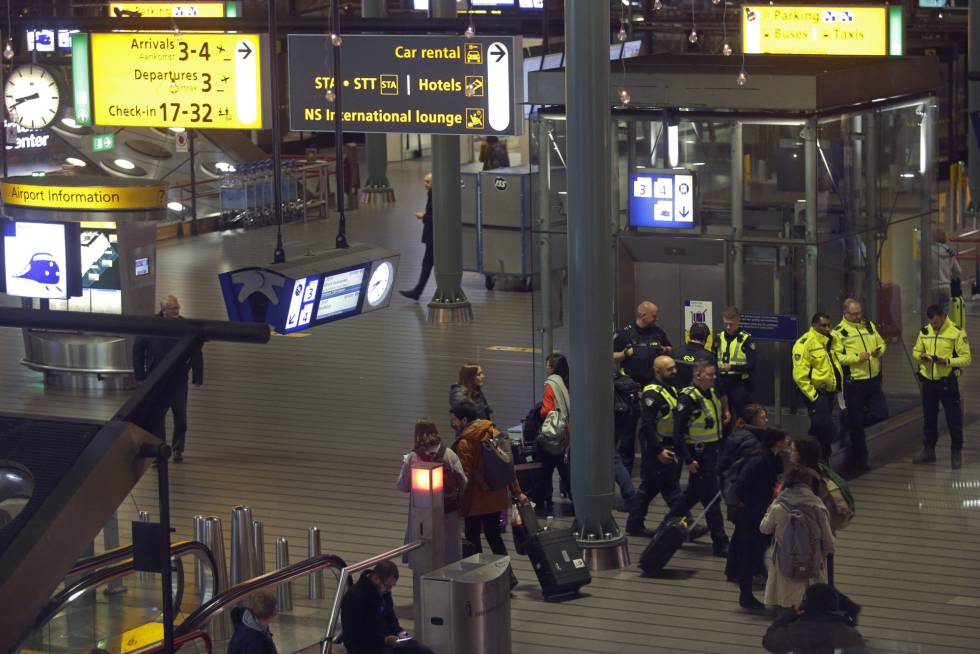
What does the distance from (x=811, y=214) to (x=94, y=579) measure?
683cm

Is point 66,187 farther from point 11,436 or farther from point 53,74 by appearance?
point 11,436

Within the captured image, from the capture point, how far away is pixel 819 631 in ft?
24.8

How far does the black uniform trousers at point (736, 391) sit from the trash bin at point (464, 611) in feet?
13.8

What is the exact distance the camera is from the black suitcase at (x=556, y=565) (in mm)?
10258

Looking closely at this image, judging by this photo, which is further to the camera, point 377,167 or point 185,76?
point 377,167

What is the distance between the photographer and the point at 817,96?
12.4 m

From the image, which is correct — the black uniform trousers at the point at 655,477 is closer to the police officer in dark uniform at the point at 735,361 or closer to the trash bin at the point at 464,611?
the police officer in dark uniform at the point at 735,361

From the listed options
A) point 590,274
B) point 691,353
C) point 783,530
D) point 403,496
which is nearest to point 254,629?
point 783,530

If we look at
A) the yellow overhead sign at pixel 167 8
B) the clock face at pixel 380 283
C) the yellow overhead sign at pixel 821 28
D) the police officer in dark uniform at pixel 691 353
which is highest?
the yellow overhead sign at pixel 167 8

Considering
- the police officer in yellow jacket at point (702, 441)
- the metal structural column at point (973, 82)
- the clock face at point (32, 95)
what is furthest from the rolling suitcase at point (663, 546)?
the metal structural column at point (973, 82)

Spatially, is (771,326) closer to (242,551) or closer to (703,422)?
(703,422)

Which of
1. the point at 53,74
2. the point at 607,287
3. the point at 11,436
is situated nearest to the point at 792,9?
the point at 53,74

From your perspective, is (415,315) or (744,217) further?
(415,315)

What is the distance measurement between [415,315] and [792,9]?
712cm
